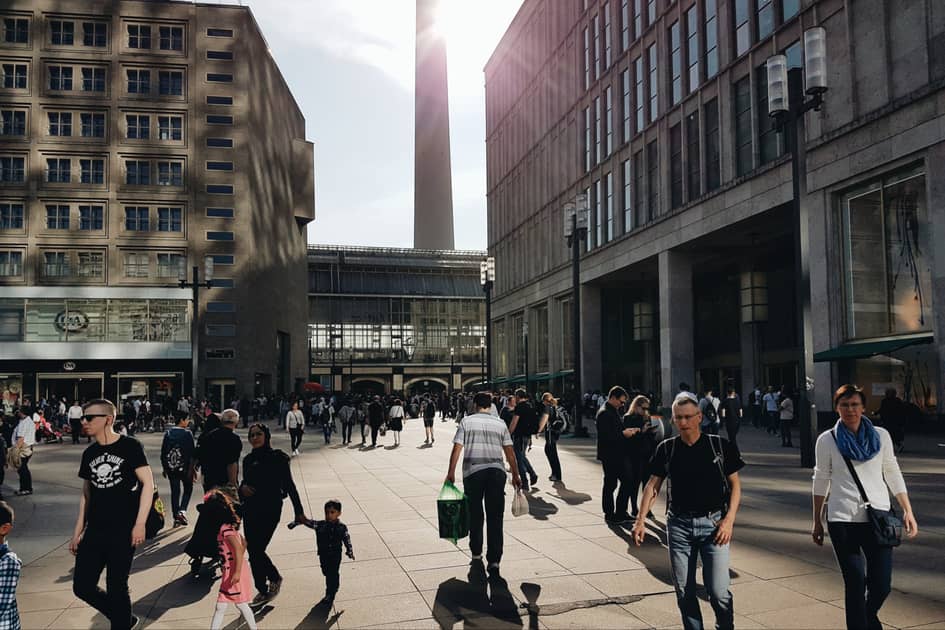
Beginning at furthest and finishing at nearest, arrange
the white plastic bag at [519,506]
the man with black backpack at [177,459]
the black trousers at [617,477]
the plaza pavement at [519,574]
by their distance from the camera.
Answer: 1. the man with black backpack at [177,459]
2. the black trousers at [617,477]
3. the white plastic bag at [519,506]
4. the plaza pavement at [519,574]

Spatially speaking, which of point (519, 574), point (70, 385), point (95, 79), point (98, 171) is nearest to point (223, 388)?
point (70, 385)

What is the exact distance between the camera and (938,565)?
789cm

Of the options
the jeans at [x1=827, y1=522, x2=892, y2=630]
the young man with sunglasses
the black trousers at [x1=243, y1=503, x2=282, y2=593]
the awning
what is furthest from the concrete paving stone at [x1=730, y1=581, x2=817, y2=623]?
the awning

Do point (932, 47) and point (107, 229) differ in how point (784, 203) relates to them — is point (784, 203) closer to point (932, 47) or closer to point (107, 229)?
point (932, 47)

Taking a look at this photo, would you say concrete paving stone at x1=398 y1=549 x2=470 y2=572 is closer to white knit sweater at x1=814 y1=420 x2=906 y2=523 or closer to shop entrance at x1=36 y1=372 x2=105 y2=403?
white knit sweater at x1=814 y1=420 x2=906 y2=523

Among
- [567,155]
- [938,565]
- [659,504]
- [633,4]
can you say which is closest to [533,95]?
[567,155]

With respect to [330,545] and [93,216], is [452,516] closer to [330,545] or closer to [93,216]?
[330,545]

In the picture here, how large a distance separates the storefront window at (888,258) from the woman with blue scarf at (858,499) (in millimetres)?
19643

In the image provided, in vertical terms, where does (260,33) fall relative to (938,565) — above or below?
above

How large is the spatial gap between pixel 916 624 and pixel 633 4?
39342 millimetres

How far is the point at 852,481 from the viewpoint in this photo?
5234mm

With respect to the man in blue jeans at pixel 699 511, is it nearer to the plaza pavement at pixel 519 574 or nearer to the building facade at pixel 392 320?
the plaza pavement at pixel 519 574

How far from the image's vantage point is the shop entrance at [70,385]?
2194 inches

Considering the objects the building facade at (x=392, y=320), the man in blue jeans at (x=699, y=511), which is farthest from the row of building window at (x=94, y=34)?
the man in blue jeans at (x=699, y=511)
